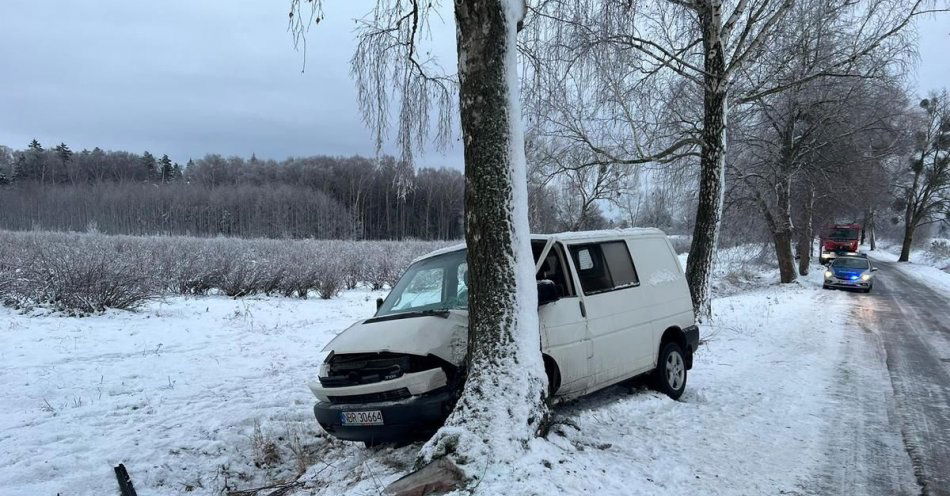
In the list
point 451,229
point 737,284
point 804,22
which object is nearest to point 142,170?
point 451,229

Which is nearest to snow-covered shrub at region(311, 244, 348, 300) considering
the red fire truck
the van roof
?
the van roof

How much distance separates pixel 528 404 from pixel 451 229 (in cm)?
7762

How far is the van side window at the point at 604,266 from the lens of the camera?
18.5ft

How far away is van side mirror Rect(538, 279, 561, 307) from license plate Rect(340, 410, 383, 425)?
1.66 meters

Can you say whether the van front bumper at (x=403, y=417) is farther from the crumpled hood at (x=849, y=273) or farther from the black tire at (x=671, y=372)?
the crumpled hood at (x=849, y=273)

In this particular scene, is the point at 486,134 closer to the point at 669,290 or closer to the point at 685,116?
the point at 669,290

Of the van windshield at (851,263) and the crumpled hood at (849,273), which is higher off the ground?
the van windshield at (851,263)

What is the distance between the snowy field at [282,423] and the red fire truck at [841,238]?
35.1m

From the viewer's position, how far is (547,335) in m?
4.95

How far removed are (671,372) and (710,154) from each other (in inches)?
248

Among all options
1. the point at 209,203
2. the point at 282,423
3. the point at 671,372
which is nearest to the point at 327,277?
the point at 282,423

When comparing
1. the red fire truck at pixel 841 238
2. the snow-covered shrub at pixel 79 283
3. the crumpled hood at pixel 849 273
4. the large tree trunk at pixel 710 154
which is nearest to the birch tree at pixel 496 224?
the large tree trunk at pixel 710 154

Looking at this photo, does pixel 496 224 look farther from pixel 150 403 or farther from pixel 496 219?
pixel 150 403

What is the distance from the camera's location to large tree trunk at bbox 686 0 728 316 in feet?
35.7
